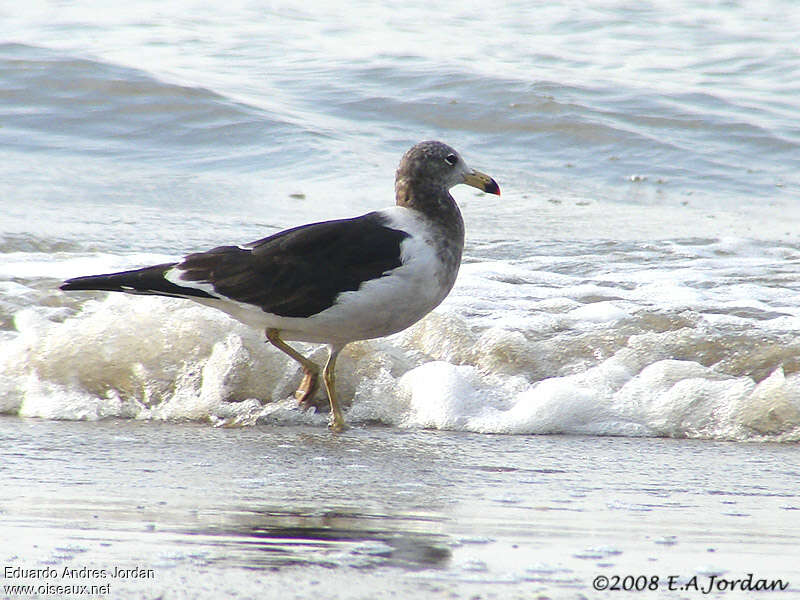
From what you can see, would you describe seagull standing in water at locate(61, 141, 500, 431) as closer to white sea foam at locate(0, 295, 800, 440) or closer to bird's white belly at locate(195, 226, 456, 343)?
bird's white belly at locate(195, 226, 456, 343)

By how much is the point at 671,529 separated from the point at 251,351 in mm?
2307

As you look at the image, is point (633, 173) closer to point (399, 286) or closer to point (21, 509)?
point (399, 286)

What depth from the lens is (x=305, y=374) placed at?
4887 mm

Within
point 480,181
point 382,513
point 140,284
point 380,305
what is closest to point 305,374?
point 380,305

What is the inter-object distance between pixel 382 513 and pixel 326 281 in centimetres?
143

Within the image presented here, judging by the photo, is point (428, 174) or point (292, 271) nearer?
point (292, 271)

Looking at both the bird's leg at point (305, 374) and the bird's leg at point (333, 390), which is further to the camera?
the bird's leg at point (305, 374)

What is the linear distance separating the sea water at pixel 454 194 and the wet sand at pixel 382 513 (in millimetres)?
160

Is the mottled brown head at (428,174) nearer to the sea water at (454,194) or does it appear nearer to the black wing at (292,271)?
the black wing at (292,271)

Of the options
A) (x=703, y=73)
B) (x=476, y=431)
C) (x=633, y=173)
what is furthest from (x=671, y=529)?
(x=703, y=73)

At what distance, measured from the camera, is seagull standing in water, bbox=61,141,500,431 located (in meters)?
4.56

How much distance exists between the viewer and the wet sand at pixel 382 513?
2.75m

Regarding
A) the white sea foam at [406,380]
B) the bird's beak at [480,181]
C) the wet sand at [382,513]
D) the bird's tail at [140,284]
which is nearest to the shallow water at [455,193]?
the white sea foam at [406,380]

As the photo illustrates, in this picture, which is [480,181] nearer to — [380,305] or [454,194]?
[380,305]
